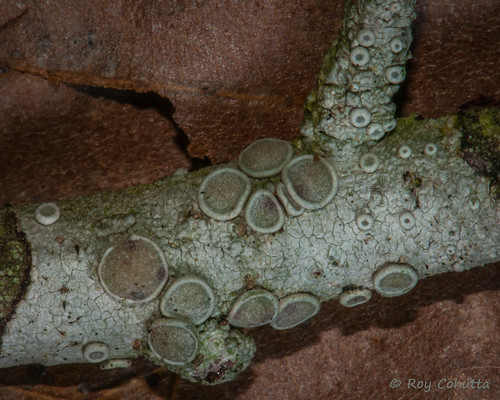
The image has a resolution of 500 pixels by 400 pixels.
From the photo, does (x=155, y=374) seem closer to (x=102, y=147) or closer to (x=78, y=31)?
(x=102, y=147)

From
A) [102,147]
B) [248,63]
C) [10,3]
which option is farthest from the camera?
[102,147]

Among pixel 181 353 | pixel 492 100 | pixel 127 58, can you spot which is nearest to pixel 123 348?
pixel 181 353

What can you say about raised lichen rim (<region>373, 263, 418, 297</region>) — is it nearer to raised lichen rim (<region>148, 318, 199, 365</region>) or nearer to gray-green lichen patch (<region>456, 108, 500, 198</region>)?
gray-green lichen patch (<region>456, 108, 500, 198</region>)

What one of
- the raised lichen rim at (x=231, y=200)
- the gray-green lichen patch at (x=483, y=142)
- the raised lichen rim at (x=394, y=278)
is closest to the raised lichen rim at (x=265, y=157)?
the raised lichen rim at (x=231, y=200)

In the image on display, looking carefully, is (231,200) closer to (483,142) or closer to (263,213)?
(263,213)

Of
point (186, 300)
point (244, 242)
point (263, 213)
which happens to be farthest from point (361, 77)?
point (186, 300)

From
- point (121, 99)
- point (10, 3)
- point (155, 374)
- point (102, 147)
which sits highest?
point (10, 3)

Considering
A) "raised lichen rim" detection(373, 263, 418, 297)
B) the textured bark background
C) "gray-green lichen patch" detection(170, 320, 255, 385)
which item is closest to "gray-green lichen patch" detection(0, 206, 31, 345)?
the textured bark background
